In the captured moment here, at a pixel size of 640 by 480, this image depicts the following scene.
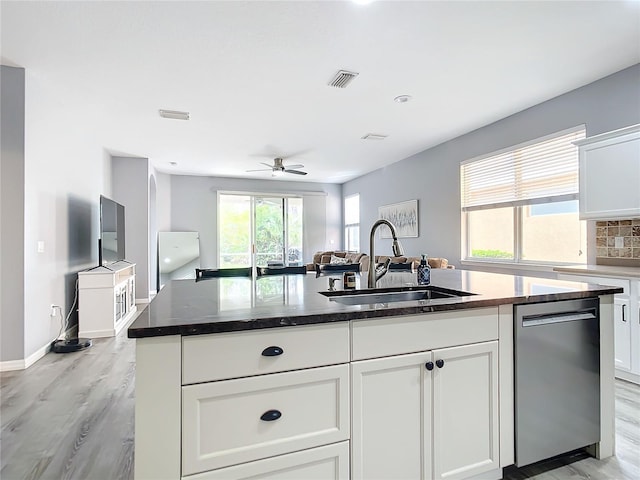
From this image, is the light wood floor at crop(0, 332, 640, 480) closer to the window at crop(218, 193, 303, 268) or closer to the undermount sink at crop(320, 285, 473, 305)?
the undermount sink at crop(320, 285, 473, 305)

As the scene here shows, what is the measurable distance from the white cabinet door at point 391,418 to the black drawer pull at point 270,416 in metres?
0.29

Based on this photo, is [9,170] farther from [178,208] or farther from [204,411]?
[178,208]

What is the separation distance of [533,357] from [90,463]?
225 cm

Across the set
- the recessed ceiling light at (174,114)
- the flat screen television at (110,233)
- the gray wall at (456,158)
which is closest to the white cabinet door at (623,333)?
the gray wall at (456,158)

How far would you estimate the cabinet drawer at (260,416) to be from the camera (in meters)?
1.12

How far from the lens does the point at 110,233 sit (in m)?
4.72

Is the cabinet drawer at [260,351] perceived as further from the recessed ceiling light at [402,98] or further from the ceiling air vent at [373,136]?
the ceiling air vent at [373,136]

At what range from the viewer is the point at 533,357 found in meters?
1.60

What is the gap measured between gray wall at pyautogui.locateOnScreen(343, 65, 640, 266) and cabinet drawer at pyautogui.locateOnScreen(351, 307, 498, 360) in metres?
2.79

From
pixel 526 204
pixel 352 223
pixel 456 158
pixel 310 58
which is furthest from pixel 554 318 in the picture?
pixel 352 223

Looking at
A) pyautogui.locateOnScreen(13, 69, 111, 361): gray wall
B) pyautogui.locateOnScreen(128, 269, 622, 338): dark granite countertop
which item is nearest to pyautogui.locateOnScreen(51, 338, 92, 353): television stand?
pyautogui.locateOnScreen(13, 69, 111, 361): gray wall

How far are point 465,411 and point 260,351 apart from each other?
95cm

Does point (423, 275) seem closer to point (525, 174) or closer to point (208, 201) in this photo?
point (525, 174)

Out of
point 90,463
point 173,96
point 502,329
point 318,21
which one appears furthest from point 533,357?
point 173,96
